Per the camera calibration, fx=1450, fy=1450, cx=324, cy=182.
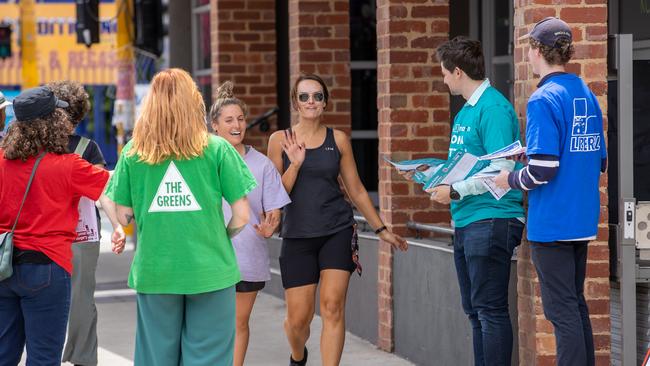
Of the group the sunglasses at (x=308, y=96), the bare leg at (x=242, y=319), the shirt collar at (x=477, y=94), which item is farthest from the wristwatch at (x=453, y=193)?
the bare leg at (x=242, y=319)

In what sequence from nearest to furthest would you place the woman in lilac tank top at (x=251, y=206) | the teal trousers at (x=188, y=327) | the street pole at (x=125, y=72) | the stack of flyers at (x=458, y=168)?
the teal trousers at (x=188, y=327) < the stack of flyers at (x=458, y=168) < the woman in lilac tank top at (x=251, y=206) < the street pole at (x=125, y=72)

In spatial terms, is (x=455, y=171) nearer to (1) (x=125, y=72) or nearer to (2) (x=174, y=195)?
(2) (x=174, y=195)

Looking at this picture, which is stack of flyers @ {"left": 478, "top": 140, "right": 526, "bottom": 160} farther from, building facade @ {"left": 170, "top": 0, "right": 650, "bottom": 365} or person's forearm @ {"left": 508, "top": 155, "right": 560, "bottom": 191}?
building facade @ {"left": 170, "top": 0, "right": 650, "bottom": 365}

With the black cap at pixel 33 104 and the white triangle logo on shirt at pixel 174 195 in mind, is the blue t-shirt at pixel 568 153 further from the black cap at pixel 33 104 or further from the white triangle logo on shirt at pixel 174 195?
the black cap at pixel 33 104

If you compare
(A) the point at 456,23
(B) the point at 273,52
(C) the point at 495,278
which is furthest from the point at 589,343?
(B) the point at 273,52

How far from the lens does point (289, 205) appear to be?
8.44m

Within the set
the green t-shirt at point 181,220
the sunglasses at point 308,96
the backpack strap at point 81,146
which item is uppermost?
the sunglasses at point 308,96

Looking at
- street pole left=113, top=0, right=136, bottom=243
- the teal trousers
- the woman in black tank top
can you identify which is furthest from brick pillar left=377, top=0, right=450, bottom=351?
street pole left=113, top=0, right=136, bottom=243

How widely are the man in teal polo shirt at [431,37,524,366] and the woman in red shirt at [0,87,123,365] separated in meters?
1.84

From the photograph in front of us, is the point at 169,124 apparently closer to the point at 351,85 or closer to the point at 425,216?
the point at 425,216

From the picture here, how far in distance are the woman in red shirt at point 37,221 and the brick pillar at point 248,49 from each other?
7.31 meters

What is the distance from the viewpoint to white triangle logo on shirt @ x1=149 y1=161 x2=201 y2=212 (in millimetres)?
6168

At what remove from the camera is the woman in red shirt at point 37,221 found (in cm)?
681

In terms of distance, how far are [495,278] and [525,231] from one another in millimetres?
331
